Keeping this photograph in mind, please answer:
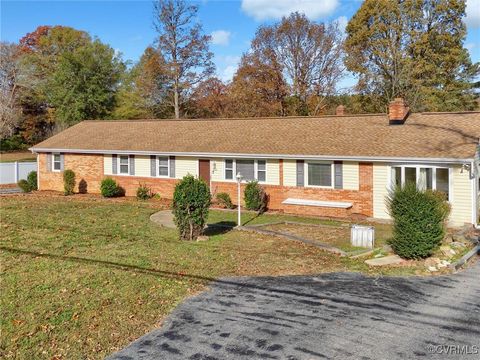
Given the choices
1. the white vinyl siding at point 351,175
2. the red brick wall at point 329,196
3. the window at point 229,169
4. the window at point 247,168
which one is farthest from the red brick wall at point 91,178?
the white vinyl siding at point 351,175

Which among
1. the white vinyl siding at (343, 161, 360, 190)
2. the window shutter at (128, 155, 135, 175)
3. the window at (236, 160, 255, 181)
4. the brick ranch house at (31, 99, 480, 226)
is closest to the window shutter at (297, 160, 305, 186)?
the brick ranch house at (31, 99, 480, 226)

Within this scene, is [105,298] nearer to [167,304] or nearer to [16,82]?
[167,304]

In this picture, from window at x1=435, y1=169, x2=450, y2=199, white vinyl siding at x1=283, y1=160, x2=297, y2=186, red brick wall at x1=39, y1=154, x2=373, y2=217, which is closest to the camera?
window at x1=435, y1=169, x2=450, y2=199

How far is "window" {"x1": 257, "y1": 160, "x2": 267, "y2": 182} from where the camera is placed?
21.2m

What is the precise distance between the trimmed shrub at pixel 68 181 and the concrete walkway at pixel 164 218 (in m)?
9.19

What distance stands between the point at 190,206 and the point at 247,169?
781 centimetres

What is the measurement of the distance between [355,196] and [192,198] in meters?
7.87

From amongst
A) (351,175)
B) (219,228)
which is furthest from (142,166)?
(351,175)

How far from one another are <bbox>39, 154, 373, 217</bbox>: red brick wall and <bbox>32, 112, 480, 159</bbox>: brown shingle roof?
0.89 metres

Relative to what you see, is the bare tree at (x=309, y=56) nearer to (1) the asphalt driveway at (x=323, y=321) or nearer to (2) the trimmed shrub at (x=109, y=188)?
(2) the trimmed shrub at (x=109, y=188)

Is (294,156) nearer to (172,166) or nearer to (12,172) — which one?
(172,166)

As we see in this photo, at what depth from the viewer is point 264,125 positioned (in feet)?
81.5

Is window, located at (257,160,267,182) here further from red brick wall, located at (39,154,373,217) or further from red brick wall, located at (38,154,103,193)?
red brick wall, located at (38,154,103,193)

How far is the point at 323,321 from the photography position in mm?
7672
